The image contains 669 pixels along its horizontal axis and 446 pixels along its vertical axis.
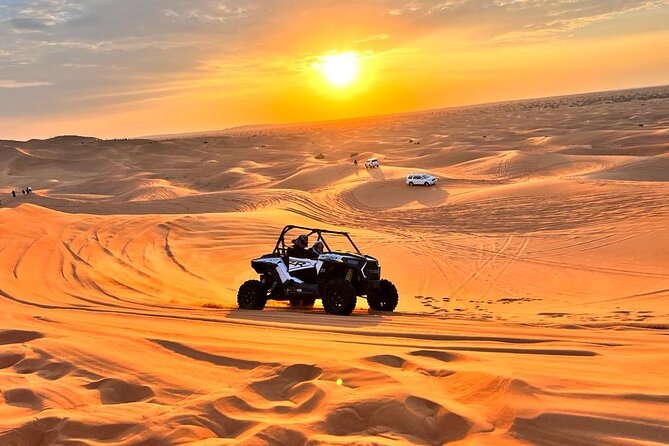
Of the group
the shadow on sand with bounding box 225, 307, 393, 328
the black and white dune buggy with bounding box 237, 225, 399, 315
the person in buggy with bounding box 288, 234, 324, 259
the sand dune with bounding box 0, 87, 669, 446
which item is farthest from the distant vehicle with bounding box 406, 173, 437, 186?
the shadow on sand with bounding box 225, 307, 393, 328

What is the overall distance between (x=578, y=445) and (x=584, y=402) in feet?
2.28

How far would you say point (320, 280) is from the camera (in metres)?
10.1

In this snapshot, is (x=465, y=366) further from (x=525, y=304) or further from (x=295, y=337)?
(x=525, y=304)

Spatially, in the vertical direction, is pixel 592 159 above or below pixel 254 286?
above

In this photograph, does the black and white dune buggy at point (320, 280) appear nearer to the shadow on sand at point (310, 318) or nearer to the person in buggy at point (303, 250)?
the person in buggy at point (303, 250)

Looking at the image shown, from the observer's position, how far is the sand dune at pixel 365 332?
4.24 m

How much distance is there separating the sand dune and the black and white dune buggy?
15.2 inches

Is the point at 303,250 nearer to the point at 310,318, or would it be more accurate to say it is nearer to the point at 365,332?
the point at 310,318

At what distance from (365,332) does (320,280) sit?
2613 mm

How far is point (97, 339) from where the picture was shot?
274 inches

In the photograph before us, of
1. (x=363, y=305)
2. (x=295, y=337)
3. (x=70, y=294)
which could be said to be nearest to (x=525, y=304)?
(x=363, y=305)

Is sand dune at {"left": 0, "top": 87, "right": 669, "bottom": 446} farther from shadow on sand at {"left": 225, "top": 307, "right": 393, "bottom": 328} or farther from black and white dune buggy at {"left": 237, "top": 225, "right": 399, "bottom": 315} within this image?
black and white dune buggy at {"left": 237, "top": 225, "right": 399, "bottom": 315}

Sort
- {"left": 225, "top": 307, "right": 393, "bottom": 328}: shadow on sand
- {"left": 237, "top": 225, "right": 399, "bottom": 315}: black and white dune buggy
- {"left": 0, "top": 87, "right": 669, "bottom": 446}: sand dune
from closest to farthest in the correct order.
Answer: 1. {"left": 0, "top": 87, "right": 669, "bottom": 446}: sand dune
2. {"left": 225, "top": 307, "right": 393, "bottom": 328}: shadow on sand
3. {"left": 237, "top": 225, "right": 399, "bottom": 315}: black and white dune buggy

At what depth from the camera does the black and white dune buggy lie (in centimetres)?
963
